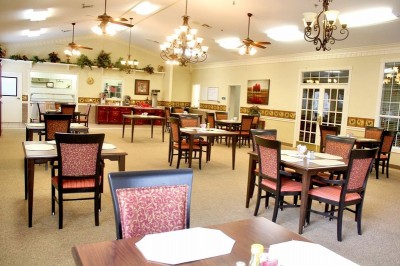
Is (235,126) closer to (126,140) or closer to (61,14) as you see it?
(126,140)

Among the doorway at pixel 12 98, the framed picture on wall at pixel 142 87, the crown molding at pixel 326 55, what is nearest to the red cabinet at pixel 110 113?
the framed picture on wall at pixel 142 87

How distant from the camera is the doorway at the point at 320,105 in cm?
864

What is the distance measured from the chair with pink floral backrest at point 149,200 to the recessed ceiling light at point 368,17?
541 centimetres

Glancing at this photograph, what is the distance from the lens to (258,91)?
11250 millimetres

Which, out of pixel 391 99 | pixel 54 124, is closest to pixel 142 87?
pixel 54 124

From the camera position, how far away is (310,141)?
9461mm

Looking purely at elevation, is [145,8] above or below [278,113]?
above

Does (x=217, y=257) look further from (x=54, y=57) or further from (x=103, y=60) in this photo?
(x=103, y=60)

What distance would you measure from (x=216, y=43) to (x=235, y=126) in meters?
2.85

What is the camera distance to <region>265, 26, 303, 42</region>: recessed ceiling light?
7.85 meters

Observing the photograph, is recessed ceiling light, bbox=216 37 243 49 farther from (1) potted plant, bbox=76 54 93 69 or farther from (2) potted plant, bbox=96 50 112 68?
(1) potted plant, bbox=76 54 93 69

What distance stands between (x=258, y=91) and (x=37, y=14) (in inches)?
267

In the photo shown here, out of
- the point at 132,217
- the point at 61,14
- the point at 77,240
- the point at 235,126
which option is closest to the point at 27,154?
the point at 77,240

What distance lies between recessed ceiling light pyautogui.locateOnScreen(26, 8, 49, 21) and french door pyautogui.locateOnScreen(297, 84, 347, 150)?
22.5ft
